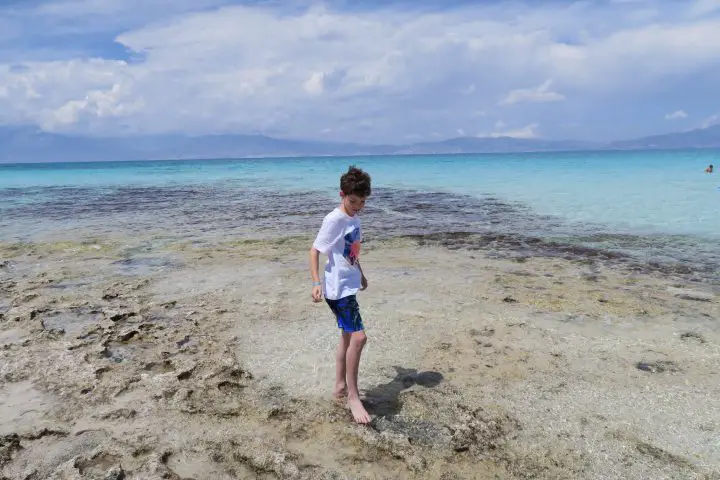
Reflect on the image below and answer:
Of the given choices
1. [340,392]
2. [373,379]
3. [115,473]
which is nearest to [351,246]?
[340,392]

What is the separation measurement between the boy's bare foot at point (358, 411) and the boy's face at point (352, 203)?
57.0 inches

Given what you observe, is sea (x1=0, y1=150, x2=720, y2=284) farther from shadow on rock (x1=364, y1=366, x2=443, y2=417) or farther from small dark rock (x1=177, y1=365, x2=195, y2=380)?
small dark rock (x1=177, y1=365, x2=195, y2=380)

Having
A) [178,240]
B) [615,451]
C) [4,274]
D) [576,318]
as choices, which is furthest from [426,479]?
[178,240]

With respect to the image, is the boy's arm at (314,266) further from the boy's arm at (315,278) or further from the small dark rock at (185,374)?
the small dark rock at (185,374)

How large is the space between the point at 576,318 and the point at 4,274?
8.80 metres

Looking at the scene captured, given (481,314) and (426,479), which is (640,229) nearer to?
(481,314)

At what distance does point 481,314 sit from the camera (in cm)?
622

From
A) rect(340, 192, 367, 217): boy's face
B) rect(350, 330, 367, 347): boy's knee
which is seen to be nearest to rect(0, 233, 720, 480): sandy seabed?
rect(350, 330, 367, 347): boy's knee

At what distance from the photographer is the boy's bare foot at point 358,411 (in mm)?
3805

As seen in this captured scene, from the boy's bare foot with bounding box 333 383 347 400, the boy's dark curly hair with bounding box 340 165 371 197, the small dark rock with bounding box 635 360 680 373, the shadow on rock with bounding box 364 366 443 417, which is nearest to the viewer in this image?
the boy's dark curly hair with bounding box 340 165 371 197

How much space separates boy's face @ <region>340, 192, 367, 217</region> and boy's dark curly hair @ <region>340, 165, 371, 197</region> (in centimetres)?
3

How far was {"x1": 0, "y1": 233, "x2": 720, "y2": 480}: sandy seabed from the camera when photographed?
3.39m

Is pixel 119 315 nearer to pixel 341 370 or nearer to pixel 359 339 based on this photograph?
pixel 341 370

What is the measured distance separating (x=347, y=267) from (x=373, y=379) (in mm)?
1236
